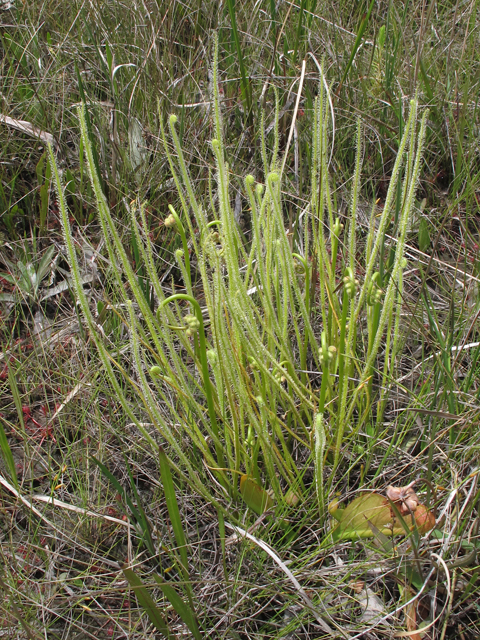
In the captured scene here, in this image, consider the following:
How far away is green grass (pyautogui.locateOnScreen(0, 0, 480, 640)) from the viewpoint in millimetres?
994

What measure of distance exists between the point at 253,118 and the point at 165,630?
1.84 m

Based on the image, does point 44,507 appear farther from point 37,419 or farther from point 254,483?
point 254,483

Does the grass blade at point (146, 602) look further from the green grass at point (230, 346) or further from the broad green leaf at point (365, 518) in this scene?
the broad green leaf at point (365, 518)

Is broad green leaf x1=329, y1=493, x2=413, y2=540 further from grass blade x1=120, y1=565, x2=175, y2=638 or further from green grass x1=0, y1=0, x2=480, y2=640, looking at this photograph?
grass blade x1=120, y1=565, x2=175, y2=638

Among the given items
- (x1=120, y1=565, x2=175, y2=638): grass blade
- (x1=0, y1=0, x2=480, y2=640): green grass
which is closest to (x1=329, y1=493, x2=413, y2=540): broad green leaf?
(x1=0, y1=0, x2=480, y2=640): green grass

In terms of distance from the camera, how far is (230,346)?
40.8 inches

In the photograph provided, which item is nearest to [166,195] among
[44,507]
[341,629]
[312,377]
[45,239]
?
[45,239]

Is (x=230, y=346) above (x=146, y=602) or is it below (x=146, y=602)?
above

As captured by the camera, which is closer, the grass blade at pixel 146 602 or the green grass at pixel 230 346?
the grass blade at pixel 146 602

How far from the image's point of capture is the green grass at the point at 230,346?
39.1 inches

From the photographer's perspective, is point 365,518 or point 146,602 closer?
point 146,602

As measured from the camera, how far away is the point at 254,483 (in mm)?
1081

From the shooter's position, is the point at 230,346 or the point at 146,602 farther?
the point at 230,346

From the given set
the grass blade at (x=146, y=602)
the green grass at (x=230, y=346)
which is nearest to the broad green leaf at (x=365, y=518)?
the green grass at (x=230, y=346)
